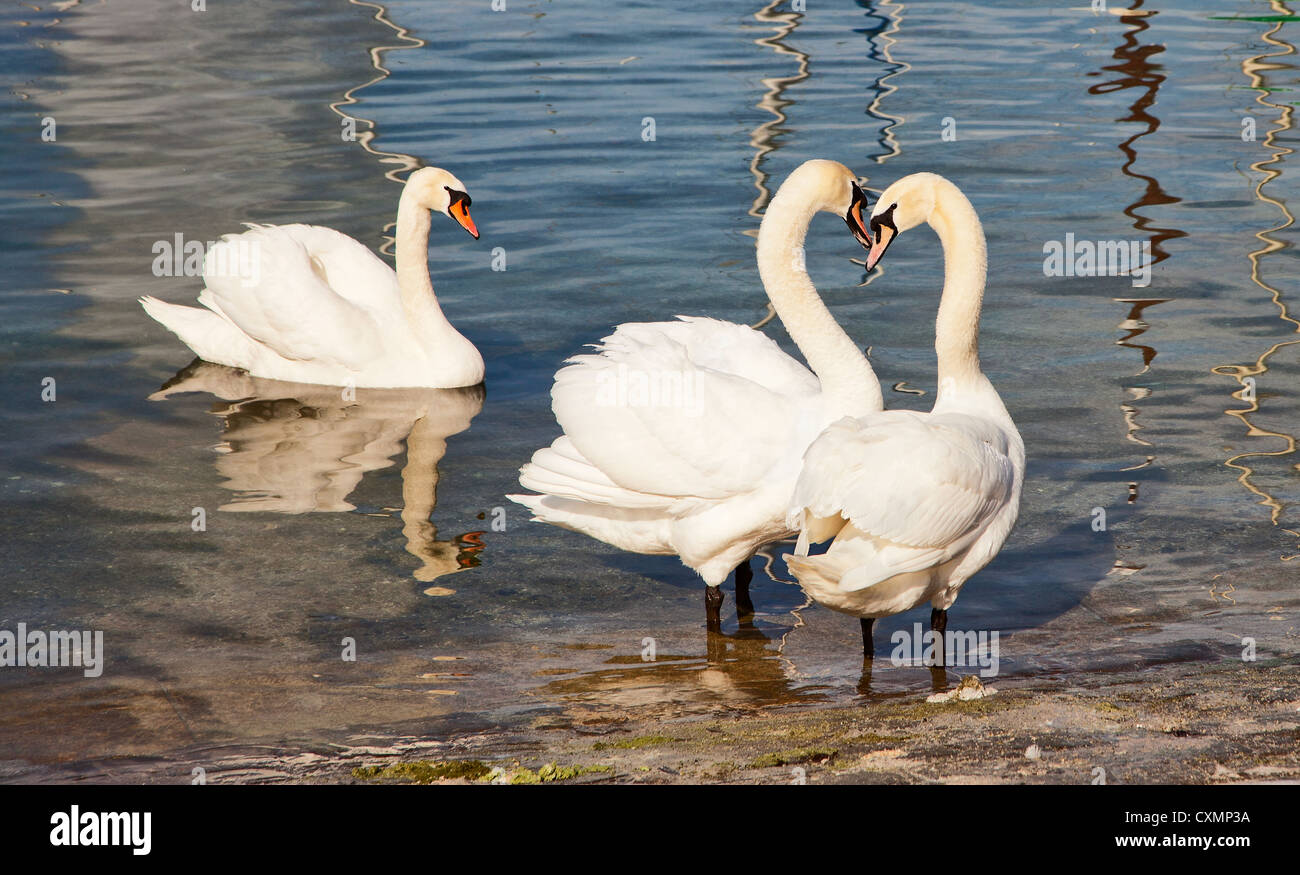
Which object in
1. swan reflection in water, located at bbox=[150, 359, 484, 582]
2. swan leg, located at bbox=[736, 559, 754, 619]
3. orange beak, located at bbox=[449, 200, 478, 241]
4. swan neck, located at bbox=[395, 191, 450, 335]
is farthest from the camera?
orange beak, located at bbox=[449, 200, 478, 241]

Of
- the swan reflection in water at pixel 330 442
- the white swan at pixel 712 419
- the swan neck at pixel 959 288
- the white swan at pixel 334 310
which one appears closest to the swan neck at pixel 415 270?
the white swan at pixel 334 310

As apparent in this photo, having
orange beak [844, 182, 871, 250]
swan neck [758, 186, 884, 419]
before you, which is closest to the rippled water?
swan neck [758, 186, 884, 419]

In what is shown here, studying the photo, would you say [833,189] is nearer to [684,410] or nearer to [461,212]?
[684,410]

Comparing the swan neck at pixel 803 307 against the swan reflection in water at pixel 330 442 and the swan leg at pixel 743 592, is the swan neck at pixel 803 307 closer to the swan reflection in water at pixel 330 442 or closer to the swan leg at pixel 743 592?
the swan leg at pixel 743 592

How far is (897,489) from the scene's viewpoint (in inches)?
193

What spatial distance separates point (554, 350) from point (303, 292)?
1.60m

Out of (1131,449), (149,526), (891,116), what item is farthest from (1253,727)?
(891,116)

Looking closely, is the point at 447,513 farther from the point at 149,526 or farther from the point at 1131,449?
the point at 1131,449

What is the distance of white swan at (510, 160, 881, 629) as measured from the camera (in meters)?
5.66

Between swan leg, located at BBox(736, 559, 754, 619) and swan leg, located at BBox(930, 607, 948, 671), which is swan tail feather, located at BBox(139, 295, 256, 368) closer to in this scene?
swan leg, located at BBox(736, 559, 754, 619)

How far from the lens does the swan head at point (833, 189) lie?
5.88 m

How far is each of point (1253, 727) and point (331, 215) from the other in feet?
30.6

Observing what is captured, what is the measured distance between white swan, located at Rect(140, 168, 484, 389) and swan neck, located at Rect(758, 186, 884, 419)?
3290 millimetres

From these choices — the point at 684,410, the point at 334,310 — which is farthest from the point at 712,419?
the point at 334,310
